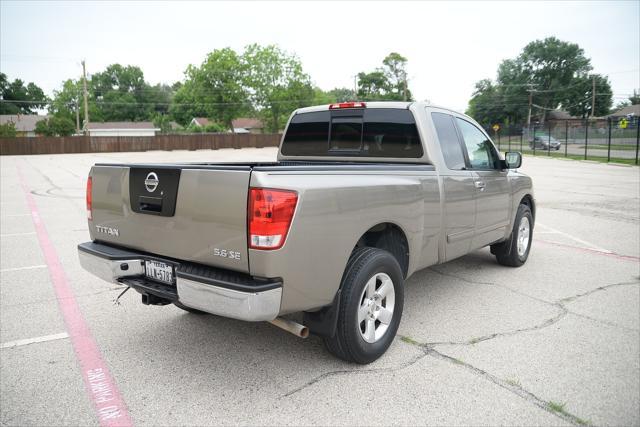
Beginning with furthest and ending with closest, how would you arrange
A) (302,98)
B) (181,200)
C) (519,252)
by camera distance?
(302,98), (519,252), (181,200)

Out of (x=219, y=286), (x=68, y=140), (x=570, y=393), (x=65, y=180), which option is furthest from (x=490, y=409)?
(x=68, y=140)

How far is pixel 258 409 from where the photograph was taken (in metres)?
2.84

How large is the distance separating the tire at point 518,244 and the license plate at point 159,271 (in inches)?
167


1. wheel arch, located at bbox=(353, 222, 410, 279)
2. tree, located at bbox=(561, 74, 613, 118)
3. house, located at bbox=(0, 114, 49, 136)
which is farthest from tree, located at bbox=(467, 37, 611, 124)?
wheel arch, located at bbox=(353, 222, 410, 279)

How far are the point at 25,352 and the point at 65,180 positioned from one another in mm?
16864

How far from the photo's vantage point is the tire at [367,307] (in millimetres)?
3145

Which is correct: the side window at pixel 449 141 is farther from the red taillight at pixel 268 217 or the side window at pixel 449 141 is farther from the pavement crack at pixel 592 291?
the red taillight at pixel 268 217

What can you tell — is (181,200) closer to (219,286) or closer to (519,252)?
(219,286)

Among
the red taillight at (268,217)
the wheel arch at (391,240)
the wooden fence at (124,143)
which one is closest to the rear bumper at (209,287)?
the red taillight at (268,217)

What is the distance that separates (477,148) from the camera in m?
5.16

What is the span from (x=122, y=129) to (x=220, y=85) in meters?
21.0

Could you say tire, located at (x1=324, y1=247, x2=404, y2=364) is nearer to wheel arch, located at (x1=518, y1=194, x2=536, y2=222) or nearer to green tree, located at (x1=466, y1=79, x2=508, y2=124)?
wheel arch, located at (x1=518, y1=194, x2=536, y2=222)

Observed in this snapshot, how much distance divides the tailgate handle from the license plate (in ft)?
1.16

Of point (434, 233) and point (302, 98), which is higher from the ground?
point (302, 98)
